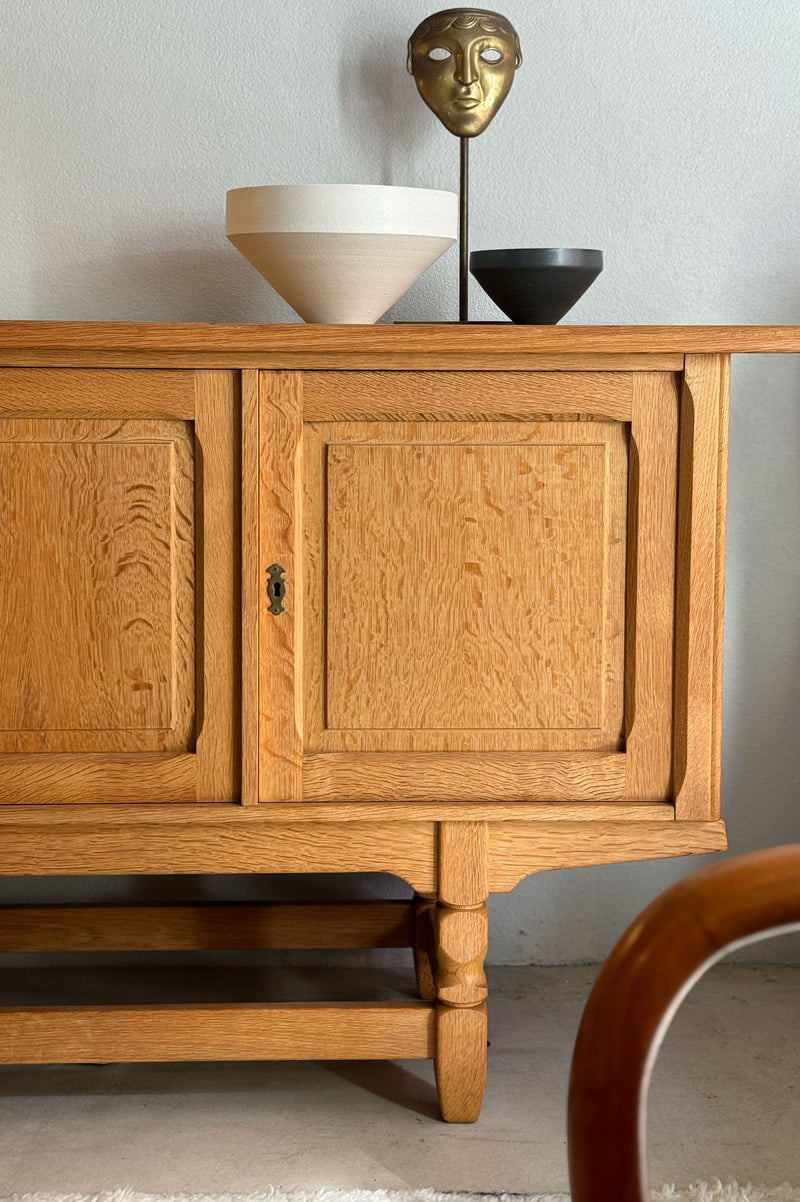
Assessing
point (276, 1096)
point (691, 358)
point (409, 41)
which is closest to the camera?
point (691, 358)

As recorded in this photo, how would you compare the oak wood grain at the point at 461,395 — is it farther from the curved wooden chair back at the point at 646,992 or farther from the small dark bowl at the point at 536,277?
the curved wooden chair back at the point at 646,992

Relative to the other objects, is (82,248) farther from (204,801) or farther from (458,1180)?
(458,1180)

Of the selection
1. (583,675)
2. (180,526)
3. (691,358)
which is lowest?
(583,675)

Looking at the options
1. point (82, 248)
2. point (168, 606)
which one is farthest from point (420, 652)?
point (82, 248)

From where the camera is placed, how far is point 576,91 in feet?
5.94

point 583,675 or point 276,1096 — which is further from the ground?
point 583,675

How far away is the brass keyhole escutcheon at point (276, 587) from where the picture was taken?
4.40 ft

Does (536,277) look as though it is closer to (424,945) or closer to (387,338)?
(387,338)

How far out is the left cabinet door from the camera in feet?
4.36

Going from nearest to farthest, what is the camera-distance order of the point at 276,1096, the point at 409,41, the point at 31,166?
the point at 276,1096 < the point at 409,41 < the point at 31,166

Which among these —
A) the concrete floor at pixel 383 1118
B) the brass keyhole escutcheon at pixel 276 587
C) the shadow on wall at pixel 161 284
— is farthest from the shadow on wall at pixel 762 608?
the brass keyhole escutcheon at pixel 276 587

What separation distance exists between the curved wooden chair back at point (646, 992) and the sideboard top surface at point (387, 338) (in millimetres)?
996

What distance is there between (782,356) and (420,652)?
932 mm

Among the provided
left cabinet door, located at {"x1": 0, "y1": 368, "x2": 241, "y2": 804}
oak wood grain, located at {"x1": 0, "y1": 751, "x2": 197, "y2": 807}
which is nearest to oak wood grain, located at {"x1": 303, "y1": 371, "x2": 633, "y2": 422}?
left cabinet door, located at {"x1": 0, "y1": 368, "x2": 241, "y2": 804}
